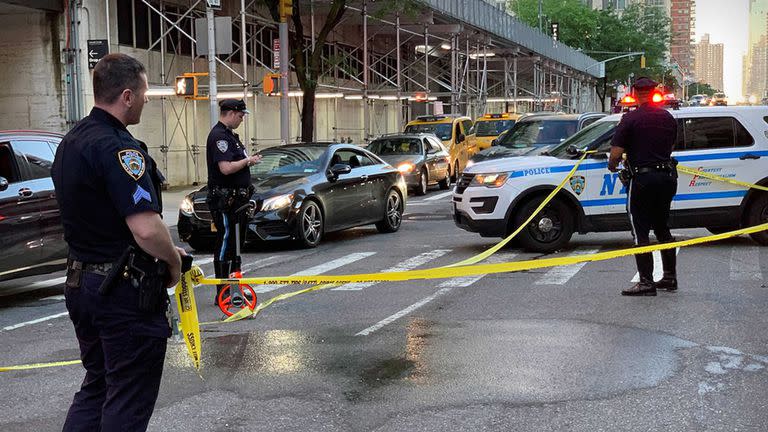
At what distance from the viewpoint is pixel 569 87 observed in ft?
271

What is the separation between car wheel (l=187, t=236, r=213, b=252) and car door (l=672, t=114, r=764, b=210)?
630 cm

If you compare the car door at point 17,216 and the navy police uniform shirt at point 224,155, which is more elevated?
the navy police uniform shirt at point 224,155

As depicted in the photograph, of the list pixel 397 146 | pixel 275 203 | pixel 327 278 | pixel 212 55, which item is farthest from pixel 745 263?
pixel 397 146

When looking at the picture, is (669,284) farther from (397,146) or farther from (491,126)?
(491,126)

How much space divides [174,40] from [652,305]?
67.8ft

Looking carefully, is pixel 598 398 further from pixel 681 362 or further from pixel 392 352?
pixel 392 352

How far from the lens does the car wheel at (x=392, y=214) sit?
50.2 ft

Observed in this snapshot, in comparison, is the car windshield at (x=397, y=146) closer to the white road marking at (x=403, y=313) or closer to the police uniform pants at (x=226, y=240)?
the white road marking at (x=403, y=313)

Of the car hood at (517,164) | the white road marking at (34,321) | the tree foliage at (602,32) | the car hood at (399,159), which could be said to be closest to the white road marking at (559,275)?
the car hood at (517,164)

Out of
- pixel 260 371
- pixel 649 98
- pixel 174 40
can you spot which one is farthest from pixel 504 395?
pixel 174 40

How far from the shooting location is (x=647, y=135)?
8.76 meters

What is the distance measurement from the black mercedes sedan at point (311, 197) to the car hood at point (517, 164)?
208 cm

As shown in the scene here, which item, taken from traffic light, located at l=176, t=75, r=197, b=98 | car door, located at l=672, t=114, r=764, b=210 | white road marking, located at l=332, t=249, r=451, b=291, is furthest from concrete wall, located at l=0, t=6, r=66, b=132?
car door, located at l=672, t=114, r=764, b=210

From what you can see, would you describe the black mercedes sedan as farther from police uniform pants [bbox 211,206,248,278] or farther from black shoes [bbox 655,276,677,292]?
black shoes [bbox 655,276,677,292]
